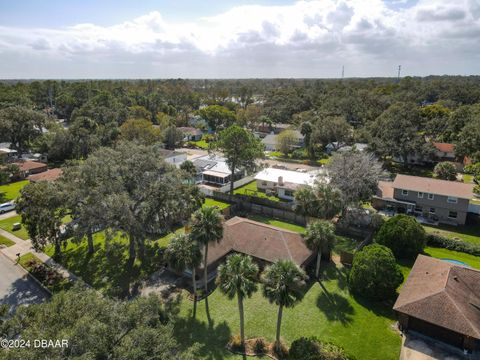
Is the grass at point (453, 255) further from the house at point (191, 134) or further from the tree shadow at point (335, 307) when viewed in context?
the house at point (191, 134)

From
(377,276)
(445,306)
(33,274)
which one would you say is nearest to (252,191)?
(377,276)

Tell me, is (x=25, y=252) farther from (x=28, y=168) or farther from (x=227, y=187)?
(x=28, y=168)

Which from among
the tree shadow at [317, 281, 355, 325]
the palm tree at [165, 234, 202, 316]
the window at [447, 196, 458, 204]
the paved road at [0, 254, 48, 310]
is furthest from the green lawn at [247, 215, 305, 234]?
the paved road at [0, 254, 48, 310]

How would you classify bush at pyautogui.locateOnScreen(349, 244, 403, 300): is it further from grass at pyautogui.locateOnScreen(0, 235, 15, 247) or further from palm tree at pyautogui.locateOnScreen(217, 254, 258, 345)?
grass at pyautogui.locateOnScreen(0, 235, 15, 247)

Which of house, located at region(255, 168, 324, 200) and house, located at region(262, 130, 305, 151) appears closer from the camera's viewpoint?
house, located at region(255, 168, 324, 200)

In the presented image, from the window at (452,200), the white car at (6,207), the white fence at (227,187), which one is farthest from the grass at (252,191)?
the white car at (6,207)

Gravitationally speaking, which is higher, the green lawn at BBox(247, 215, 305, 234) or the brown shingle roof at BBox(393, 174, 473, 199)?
the brown shingle roof at BBox(393, 174, 473, 199)

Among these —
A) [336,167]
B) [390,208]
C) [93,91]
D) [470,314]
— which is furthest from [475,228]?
[93,91]
